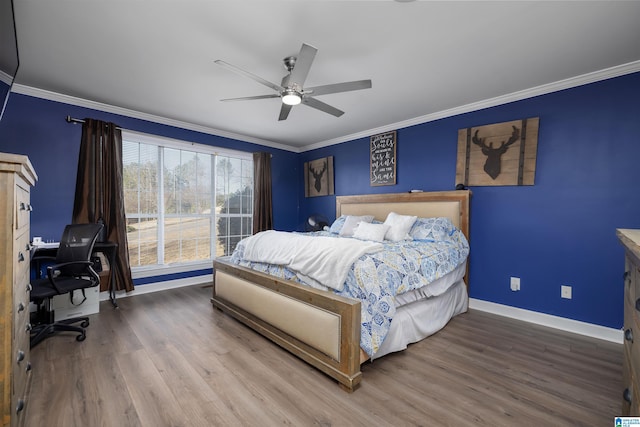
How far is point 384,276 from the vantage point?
6.99ft

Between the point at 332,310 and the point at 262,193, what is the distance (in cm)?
359

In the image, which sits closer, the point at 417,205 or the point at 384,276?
the point at 384,276

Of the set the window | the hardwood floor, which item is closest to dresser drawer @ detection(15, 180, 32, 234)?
the hardwood floor

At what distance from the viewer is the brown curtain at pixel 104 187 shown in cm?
343

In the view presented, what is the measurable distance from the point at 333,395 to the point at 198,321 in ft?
5.94

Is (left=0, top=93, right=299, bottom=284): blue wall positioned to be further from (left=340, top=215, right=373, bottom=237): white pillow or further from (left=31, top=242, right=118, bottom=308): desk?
(left=340, top=215, right=373, bottom=237): white pillow

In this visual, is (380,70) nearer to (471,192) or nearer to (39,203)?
(471,192)

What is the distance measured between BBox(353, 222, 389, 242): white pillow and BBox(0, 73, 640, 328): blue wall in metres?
1.03

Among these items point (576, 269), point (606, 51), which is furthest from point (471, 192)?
point (606, 51)

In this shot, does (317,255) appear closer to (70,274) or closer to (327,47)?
(327,47)

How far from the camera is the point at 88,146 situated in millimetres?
3445

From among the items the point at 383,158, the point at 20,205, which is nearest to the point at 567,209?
the point at 383,158

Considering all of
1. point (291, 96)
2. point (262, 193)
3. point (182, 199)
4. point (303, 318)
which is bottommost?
point (303, 318)

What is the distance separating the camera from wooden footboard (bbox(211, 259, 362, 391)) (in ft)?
6.14
